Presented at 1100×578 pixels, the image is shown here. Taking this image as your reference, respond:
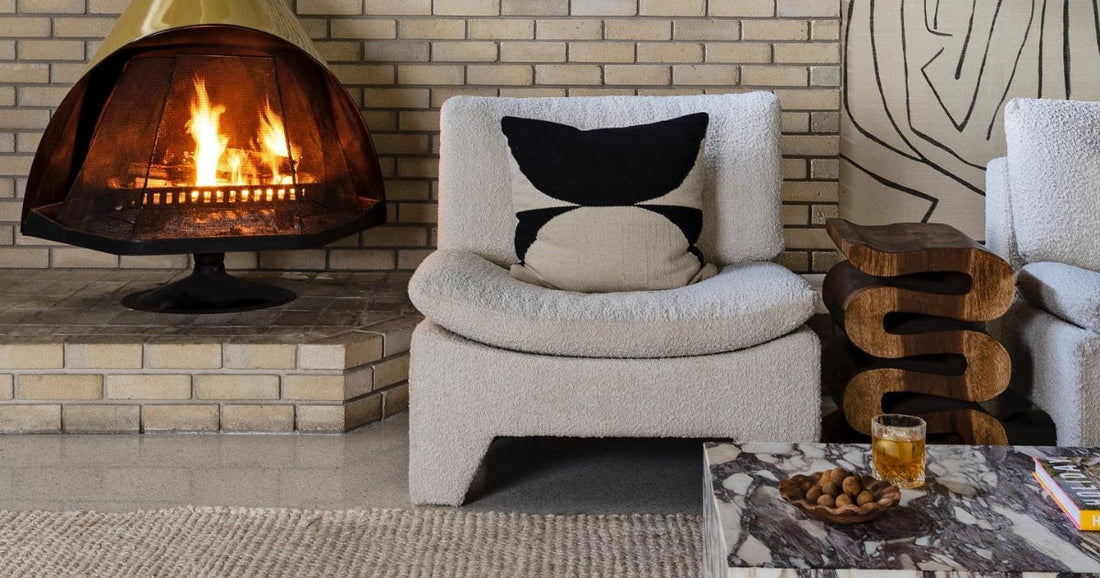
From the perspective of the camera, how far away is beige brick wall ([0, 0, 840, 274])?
3361 millimetres

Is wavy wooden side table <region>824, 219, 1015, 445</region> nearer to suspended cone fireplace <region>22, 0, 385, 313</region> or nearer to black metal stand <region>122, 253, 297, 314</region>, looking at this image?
→ suspended cone fireplace <region>22, 0, 385, 313</region>

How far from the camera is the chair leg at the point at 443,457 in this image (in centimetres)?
211

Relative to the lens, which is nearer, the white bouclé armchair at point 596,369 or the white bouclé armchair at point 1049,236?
the white bouclé armchair at point 596,369

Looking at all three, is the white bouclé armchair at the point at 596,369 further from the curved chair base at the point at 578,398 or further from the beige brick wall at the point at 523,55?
the beige brick wall at the point at 523,55

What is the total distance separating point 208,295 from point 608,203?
4.10ft

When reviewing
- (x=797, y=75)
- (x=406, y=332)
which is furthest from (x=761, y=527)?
(x=797, y=75)

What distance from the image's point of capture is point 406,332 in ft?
9.11

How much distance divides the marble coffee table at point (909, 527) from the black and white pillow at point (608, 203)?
0.77 metres

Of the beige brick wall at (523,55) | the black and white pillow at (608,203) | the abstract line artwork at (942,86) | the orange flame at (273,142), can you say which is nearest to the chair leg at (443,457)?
the black and white pillow at (608,203)

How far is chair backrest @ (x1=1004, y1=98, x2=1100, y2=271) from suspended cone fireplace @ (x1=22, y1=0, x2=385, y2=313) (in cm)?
172

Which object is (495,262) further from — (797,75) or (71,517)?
(797,75)

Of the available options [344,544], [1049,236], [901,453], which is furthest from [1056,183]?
[344,544]

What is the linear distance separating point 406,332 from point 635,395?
87 centimetres

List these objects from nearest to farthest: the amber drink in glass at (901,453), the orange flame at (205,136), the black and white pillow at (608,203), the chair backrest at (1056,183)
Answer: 1. the amber drink in glass at (901,453)
2. the black and white pillow at (608,203)
3. the chair backrest at (1056,183)
4. the orange flame at (205,136)
